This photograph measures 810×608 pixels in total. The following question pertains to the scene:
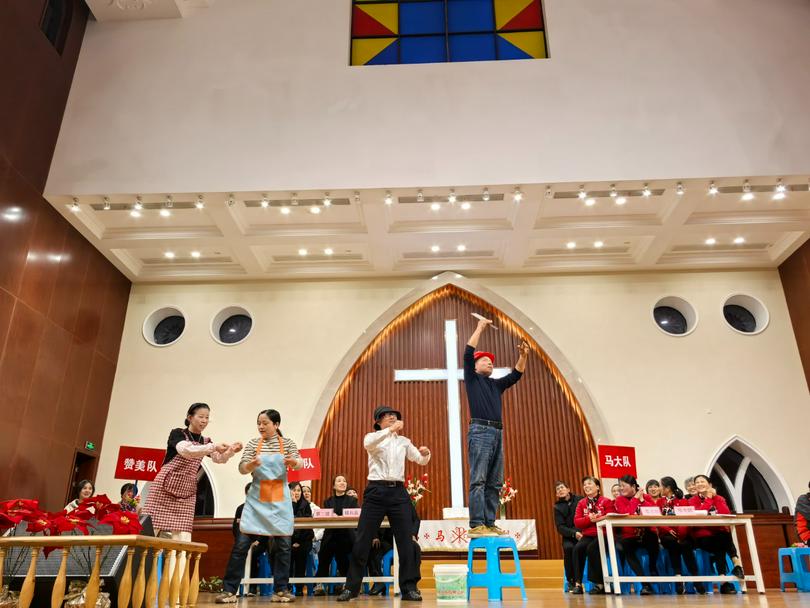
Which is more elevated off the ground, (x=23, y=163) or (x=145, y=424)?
(x=23, y=163)

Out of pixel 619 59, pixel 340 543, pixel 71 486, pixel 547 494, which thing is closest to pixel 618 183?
pixel 619 59

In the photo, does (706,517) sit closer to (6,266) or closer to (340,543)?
(340,543)

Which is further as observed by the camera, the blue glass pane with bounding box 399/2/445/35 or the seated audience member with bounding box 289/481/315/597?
the blue glass pane with bounding box 399/2/445/35

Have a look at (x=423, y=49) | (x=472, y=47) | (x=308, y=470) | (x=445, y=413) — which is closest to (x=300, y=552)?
(x=308, y=470)

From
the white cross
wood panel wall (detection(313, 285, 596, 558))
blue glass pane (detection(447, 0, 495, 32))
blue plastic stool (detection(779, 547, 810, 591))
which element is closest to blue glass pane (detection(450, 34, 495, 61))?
blue glass pane (detection(447, 0, 495, 32))

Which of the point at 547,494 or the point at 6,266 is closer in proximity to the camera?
the point at 6,266

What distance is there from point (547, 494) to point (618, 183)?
4628 mm

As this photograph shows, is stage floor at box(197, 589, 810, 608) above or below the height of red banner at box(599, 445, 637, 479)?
below

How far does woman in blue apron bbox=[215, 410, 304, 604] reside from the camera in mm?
4215

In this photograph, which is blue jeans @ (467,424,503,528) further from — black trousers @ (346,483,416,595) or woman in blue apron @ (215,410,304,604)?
woman in blue apron @ (215,410,304,604)

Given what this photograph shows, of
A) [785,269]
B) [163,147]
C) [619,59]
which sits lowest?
[785,269]

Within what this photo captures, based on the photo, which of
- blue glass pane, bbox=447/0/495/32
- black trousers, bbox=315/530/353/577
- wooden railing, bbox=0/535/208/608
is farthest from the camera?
blue glass pane, bbox=447/0/495/32

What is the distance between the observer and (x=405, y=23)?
9609 mm

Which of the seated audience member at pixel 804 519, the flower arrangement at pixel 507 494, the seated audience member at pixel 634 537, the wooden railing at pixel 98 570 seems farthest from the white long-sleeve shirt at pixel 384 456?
the seated audience member at pixel 804 519
